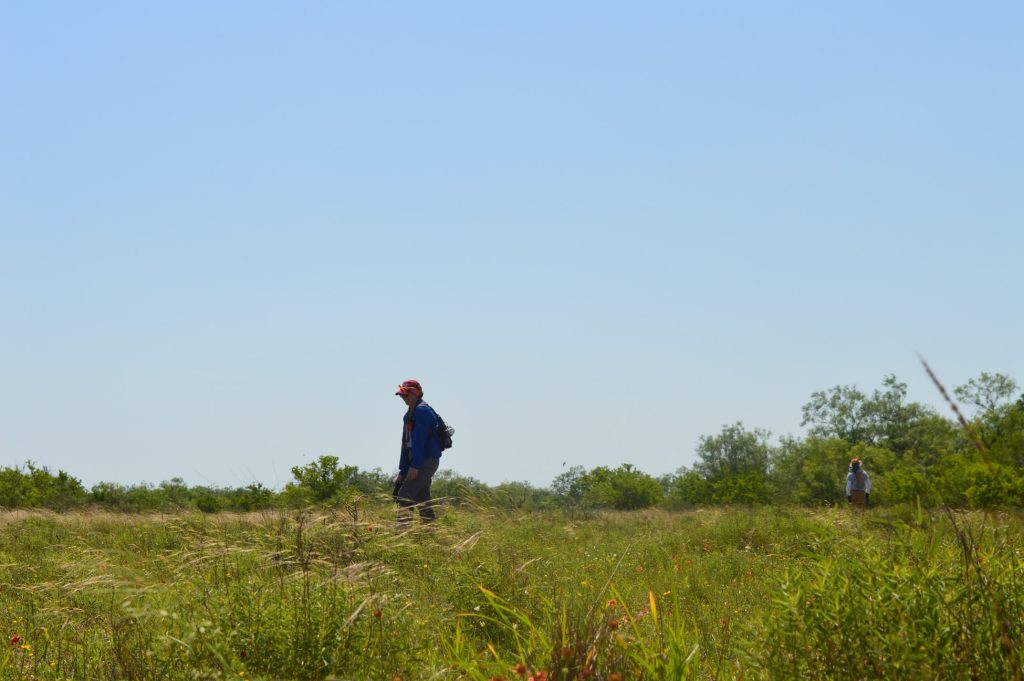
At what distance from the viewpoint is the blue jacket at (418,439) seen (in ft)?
35.1

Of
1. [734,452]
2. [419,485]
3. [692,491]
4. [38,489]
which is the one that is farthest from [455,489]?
[734,452]

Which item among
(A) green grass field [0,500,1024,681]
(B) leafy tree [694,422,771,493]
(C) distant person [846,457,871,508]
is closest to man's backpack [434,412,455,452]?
(A) green grass field [0,500,1024,681]

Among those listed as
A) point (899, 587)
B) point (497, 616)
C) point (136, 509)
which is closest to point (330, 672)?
point (497, 616)

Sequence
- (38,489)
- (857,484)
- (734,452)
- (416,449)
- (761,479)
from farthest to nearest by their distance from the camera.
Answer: (734,452) → (761,479) → (38,489) → (857,484) → (416,449)

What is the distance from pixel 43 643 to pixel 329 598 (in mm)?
2377

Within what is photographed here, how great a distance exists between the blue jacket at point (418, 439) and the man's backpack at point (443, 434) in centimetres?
4

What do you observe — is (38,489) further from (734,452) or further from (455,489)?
(734,452)

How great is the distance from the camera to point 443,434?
36.0ft

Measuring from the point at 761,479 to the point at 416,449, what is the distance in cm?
3278

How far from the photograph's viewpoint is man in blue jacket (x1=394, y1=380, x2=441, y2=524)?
10695 millimetres

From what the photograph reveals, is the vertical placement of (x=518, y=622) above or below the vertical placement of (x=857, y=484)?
below

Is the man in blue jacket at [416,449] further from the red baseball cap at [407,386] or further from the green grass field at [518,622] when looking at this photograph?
the green grass field at [518,622]

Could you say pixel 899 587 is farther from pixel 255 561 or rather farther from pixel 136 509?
pixel 136 509

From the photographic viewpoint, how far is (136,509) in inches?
962
